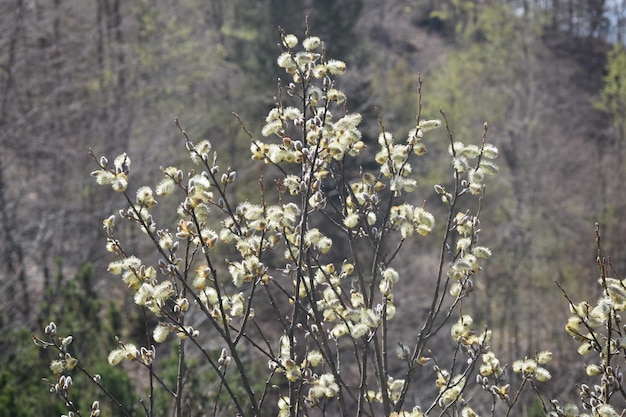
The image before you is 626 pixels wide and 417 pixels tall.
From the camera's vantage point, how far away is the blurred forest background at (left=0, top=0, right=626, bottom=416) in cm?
714

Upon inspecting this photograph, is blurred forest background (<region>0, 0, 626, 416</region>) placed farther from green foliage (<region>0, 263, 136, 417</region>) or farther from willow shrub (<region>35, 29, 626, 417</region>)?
willow shrub (<region>35, 29, 626, 417</region>)

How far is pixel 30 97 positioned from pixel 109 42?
318cm

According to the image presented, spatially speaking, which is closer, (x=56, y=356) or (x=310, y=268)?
(x=310, y=268)

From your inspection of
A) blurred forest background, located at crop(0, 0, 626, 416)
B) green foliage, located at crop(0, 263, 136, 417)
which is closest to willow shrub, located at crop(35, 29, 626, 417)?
green foliage, located at crop(0, 263, 136, 417)

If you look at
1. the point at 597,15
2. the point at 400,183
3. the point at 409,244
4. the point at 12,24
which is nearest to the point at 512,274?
the point at 409,244

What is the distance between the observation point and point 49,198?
8.01m

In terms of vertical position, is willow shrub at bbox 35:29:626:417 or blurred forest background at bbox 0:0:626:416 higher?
willow shrub at bbox 35:29:626:417

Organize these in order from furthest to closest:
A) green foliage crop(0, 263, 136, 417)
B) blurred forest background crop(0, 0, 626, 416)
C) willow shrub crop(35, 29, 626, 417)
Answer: blurred forest background crop(0, 0, 626, 416), green foliage crop(0, 263, 136, 417), willow shrub crop(35, 29, 626, 417)

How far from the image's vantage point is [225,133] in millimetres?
11016

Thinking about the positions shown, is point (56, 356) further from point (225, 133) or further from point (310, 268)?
point (225, 133)

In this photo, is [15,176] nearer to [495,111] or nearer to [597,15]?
[495,111]

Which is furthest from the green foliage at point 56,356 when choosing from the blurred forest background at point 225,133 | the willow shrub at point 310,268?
the willow shrub at point 310,268

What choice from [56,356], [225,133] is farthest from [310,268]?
[225,133]

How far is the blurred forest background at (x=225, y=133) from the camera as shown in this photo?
23.4 ft
